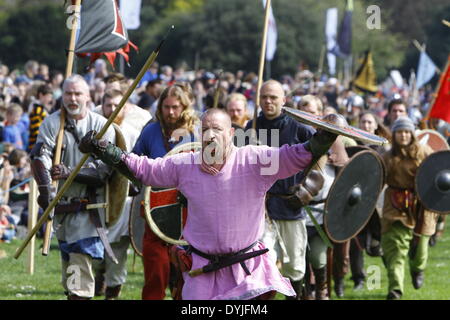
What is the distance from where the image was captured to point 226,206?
5.76 m

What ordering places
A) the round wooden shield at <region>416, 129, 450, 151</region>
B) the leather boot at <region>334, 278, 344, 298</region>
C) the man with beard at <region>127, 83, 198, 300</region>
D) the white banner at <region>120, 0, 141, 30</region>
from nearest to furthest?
the man with beard at <region>127, 83, 198, 300</region> < the leather boot at <region>334, 278, 344, 298</region> < the round wooden shield at <region>416, 129, 450, 151</region> < the white banner at <region>120, 0, 141, 30</region>

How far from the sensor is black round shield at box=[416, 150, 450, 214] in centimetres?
979

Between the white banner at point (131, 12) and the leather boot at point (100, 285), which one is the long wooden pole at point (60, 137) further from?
the white banner at point (131, 12)

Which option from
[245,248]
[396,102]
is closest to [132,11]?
→ [396,102]

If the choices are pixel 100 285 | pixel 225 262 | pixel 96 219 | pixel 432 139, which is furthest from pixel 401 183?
pixel 225 262

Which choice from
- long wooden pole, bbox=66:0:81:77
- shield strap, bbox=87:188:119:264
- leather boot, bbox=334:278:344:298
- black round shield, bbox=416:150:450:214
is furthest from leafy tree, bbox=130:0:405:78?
shield strap, bbox=87:188:119:264

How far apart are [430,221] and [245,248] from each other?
473 centimetres

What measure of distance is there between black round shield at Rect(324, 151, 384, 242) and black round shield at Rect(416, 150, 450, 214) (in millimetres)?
865

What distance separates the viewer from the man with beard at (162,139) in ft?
26.0

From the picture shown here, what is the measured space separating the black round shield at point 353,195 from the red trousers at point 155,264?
1.42 m

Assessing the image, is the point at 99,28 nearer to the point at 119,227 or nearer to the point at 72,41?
the point at 72,41

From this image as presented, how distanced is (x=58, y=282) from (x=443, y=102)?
451 centimetres

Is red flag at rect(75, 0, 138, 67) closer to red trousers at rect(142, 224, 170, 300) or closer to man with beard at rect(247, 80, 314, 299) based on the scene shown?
man with beard at rect(247, 80, 314, 299)

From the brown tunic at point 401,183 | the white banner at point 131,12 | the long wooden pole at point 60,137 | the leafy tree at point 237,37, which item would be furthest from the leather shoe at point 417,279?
the leafy tree at point 237,37
